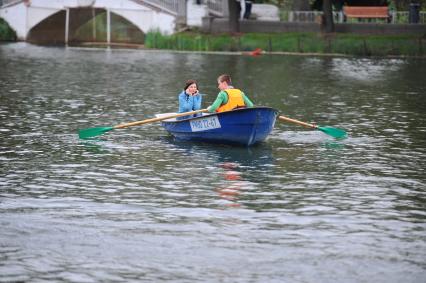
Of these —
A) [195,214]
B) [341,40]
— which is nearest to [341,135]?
[195,214]

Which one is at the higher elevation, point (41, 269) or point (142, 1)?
point (142, 1)

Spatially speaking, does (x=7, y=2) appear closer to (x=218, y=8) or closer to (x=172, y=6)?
(x=172, y=6)

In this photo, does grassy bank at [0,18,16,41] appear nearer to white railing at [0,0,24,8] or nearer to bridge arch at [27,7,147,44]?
bridge arch at [27,7,147,44]

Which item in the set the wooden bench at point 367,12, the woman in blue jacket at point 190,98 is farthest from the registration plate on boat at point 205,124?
the wooden bench at point 367,12

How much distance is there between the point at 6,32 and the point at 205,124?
50.8 m

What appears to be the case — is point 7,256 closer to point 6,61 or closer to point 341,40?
point 6,61

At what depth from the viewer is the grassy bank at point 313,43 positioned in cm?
6228

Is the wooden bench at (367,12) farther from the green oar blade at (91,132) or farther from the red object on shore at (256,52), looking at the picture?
the green oar blade at (91,132)

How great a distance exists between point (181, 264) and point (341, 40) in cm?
4850

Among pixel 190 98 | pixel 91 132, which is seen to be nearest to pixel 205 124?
pixel 190 98

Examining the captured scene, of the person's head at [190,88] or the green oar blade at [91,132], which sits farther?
the green oar blade at [91,132]

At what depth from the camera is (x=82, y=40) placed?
254ft

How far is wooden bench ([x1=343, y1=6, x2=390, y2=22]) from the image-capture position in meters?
68.8

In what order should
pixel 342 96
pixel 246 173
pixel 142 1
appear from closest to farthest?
1. pixel 246 173
2. pixel 342 96
3. pixel 142 1
